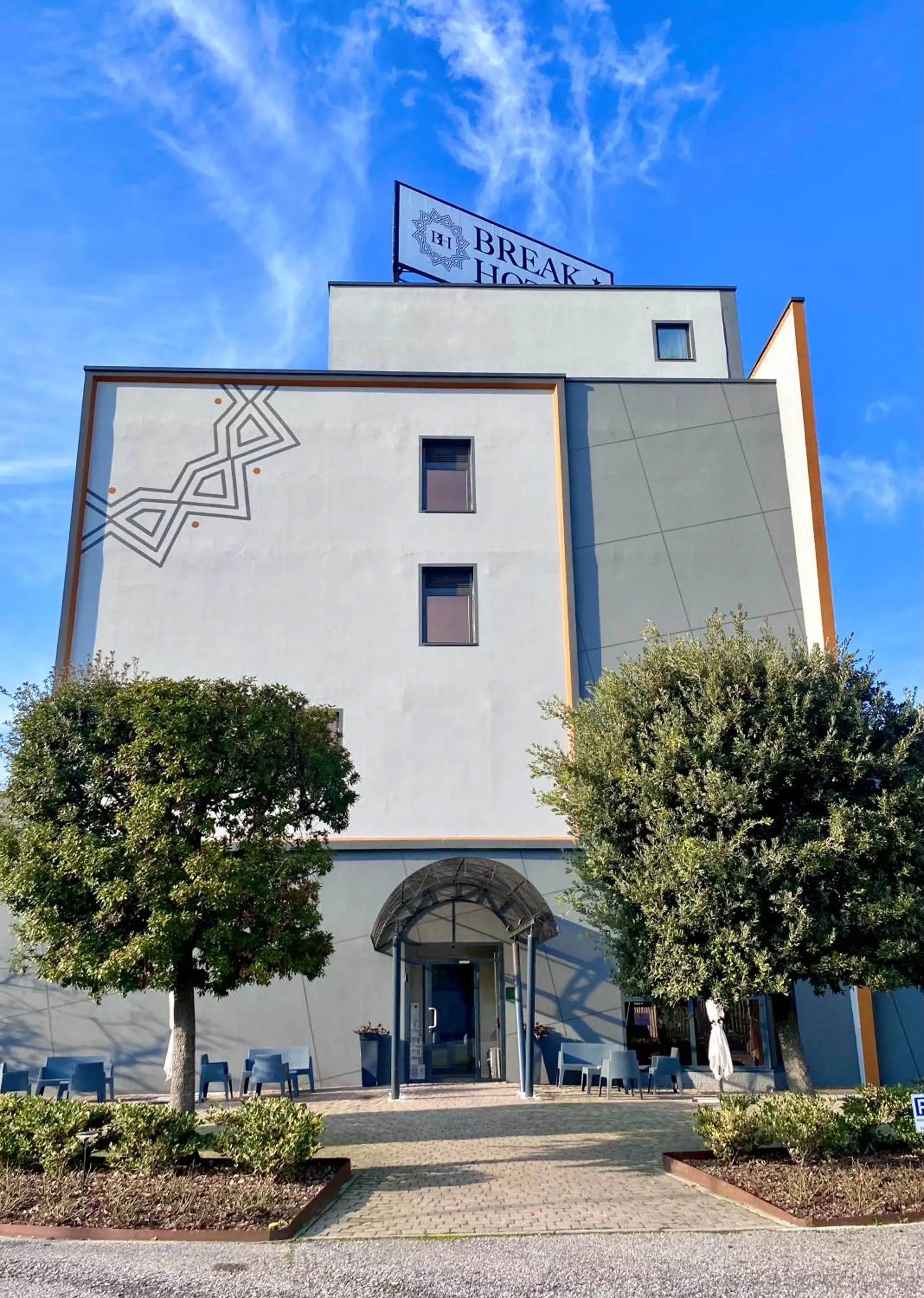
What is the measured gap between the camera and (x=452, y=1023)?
762 inches

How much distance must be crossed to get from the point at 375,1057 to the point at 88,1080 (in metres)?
4.89

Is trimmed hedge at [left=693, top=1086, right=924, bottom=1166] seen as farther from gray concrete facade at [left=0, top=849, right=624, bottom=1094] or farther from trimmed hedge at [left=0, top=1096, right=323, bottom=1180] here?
gray concrete facade at [left=0, top=849, right=624, bottom=1094]

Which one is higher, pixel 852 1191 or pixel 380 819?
pixel 380 819

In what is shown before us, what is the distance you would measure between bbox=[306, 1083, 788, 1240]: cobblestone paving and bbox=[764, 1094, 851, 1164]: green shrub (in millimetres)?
838

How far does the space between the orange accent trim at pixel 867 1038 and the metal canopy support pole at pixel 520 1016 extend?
5.86 m

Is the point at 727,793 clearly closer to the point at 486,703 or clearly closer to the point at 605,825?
the point at 605,825

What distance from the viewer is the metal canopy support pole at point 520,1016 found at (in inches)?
656

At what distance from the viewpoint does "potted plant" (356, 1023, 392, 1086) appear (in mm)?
17953

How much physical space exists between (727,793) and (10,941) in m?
13.4

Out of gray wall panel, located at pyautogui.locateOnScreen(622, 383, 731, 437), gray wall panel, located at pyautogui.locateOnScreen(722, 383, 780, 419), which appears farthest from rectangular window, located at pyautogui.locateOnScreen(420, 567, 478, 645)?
gray wall panel, located at pyautogui.locateOnScreen(722, 383, 780, 419)

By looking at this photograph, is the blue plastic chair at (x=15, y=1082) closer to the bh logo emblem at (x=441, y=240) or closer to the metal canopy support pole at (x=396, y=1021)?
the metal canopy support pole at (x=396, y=1021)

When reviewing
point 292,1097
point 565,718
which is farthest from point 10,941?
point 565,718

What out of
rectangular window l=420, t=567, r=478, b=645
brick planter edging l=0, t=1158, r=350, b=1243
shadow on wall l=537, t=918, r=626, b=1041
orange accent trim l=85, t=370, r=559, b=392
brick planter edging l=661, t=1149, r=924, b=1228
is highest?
orange accent trim l=85, t=370, r=559, b=392

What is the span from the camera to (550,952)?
18.8 meters
